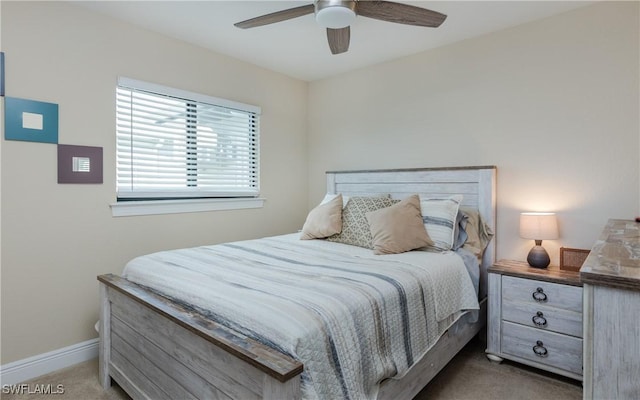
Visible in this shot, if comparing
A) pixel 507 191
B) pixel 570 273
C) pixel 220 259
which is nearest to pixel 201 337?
pixel 220 259

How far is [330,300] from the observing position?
1.34 metres

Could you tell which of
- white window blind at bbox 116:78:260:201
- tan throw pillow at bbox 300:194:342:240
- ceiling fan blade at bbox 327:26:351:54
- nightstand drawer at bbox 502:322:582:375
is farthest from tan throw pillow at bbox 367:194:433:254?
white window blind at bbox 116:78:260:201

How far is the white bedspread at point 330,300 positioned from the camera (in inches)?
46.8

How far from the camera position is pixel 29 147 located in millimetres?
2146

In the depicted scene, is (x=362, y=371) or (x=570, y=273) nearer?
(x=362, y=371)

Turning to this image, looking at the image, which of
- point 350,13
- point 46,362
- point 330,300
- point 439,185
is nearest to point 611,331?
point 330,300

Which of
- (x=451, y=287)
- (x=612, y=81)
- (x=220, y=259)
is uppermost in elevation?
(x=612, y=81)

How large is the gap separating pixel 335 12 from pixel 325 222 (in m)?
1.52

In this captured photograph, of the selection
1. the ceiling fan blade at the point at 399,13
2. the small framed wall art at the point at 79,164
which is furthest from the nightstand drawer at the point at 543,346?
the small framed wall art at the point at 79,164

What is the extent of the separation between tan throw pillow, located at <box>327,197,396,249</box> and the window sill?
1.09 metres

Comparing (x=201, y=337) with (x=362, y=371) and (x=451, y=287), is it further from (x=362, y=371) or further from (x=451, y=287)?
(x=451, y=287)

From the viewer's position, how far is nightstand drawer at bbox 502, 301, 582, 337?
79.0 inches

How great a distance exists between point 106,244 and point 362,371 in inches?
83.6

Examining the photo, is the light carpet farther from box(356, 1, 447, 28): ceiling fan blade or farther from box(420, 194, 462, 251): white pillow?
box(356, 1, 447, 28): ceiling fan blade
